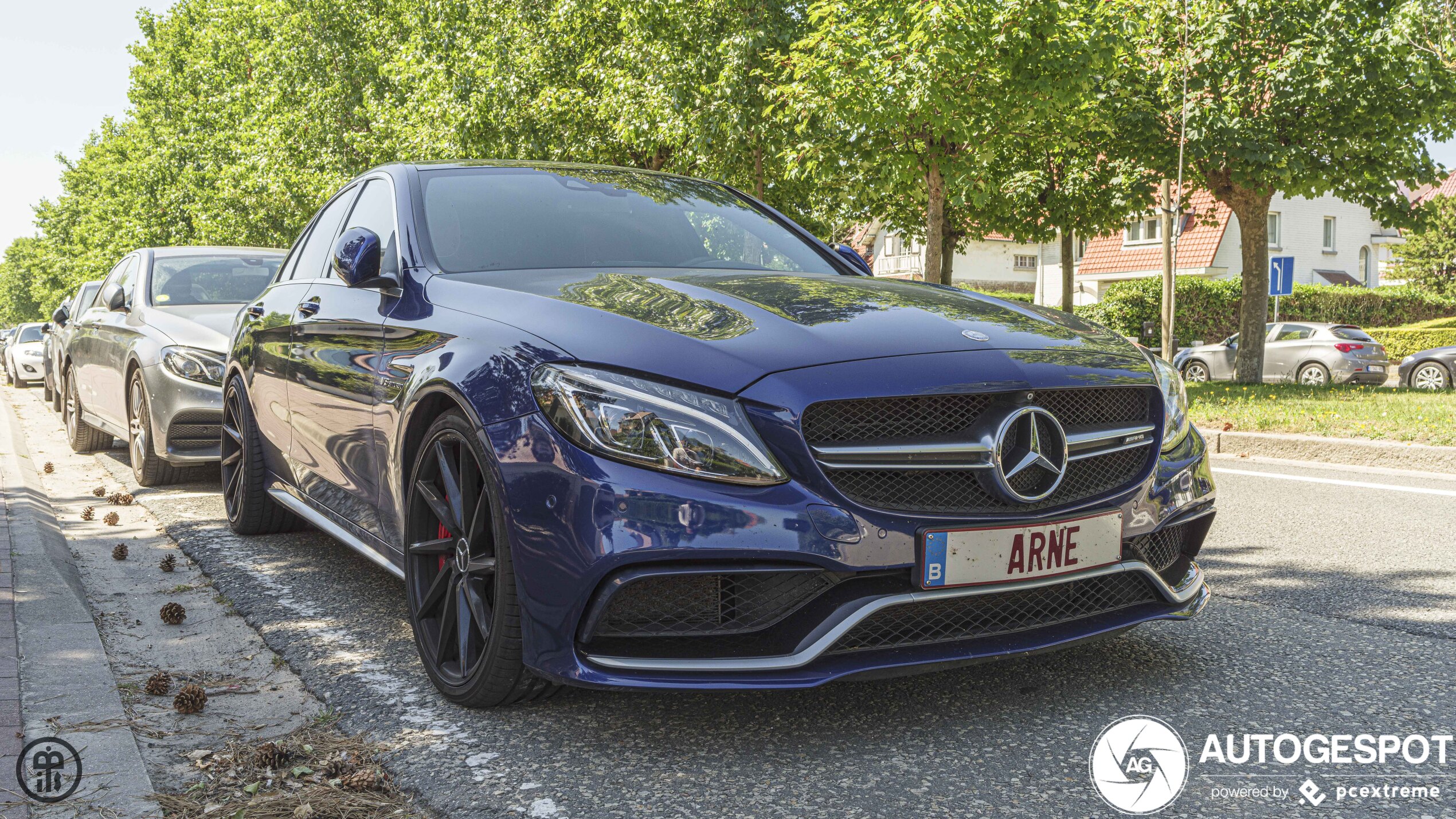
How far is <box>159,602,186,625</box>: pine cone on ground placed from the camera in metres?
4.14

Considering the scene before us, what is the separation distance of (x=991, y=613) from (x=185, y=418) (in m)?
5.67

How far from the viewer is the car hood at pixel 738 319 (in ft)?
8.98

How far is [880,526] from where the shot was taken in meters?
2.62

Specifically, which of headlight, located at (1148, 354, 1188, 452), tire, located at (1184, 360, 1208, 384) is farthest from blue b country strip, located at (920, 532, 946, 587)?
tire, located at (1184, 360, 1208, 384)

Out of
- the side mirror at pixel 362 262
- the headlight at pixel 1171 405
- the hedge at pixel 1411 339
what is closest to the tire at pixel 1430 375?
the hedge at pixel 1411 339

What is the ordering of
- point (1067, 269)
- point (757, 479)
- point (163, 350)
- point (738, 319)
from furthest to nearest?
point (1067, 269), point (163, 350), point (738, 319), point (757, 479)

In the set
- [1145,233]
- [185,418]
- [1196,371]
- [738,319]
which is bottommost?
[1196,371]

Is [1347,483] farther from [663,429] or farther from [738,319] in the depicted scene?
[663,429]

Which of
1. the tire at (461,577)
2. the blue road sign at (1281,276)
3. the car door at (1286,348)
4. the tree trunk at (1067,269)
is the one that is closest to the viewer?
the tire at (461,577)

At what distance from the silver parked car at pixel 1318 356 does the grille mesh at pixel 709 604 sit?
22.1 metres

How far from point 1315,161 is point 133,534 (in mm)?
15563

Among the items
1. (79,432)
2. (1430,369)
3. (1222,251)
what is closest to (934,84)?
(79,432)

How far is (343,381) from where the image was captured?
13.0 ft

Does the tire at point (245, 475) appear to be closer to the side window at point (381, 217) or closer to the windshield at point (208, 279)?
the side window at point (381, 217)
